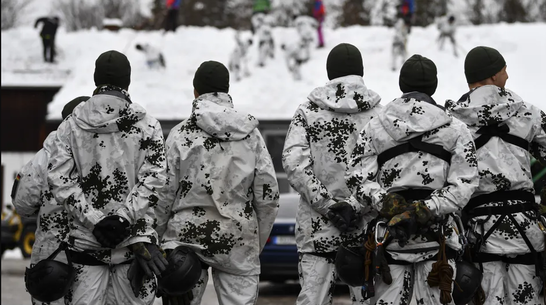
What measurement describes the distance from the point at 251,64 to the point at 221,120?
869 inches

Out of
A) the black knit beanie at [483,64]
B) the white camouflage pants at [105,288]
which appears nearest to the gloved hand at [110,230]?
the white camouflage pants at [105,288]

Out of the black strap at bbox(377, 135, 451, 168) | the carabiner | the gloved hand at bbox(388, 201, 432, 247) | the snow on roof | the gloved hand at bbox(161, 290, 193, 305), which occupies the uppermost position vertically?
the black strap at bbox(377, 135, 451, 168)

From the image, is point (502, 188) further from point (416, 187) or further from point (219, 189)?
point (219, 189)

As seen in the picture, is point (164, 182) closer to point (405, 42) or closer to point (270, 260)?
point (270, 260)

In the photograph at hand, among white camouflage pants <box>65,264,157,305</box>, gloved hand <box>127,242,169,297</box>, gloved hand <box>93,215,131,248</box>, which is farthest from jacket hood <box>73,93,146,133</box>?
white camouflage pants <box>65,264,157,305</box>

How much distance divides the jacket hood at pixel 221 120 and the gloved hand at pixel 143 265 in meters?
0.96

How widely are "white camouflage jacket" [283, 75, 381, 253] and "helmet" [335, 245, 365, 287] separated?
50cm

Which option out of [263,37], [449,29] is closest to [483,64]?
[263,37]

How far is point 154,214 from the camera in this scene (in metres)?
5.77

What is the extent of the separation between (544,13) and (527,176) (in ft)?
156

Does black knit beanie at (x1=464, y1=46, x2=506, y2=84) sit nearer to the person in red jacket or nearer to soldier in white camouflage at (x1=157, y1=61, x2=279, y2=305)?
soldier in white camouflage at (x1=157, y1=61, x2=279, y2=305)

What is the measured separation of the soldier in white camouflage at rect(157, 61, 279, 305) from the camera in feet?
19.2

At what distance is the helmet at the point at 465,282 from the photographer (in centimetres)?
546

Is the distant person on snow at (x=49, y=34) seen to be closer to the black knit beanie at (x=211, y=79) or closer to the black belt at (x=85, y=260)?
the black knit beanie at (x=211, y=79)
